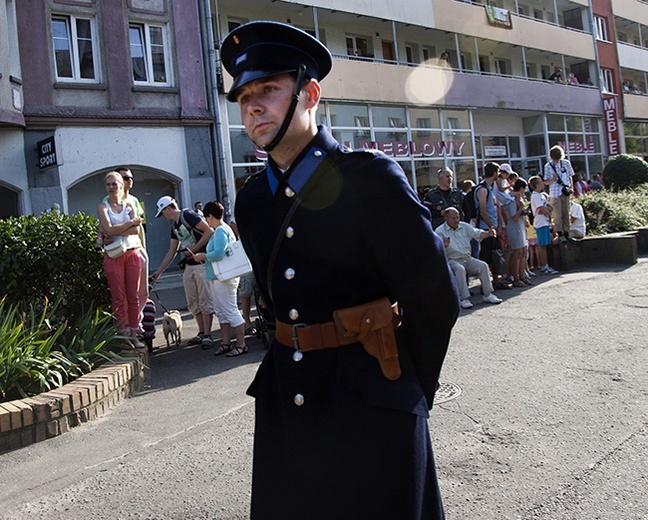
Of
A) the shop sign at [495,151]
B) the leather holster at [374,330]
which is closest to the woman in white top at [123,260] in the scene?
the leather holster at [374,330]

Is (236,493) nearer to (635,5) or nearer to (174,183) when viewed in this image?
(174,183)

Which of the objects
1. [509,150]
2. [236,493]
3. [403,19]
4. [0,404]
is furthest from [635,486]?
[509,150]

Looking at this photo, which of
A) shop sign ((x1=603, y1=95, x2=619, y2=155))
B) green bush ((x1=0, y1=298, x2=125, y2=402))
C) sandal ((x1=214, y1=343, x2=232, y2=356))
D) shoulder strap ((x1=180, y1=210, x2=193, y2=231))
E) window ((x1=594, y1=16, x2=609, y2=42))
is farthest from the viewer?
window ((x1=594, y1=16, x2=609, y2=42))

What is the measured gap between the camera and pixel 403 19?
24.9 meters

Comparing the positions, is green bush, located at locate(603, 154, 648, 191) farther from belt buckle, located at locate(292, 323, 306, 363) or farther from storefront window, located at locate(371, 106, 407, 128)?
belt buckle, located at locate(292, 323, 306, 363)

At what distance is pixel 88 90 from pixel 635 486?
53.9ft

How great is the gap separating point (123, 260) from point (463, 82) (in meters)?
22.5

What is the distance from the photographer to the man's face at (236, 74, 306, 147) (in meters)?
2.19

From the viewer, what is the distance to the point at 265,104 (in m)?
2.20

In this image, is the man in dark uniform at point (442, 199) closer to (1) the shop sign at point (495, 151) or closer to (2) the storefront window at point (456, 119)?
(2) the storefront window at point (456, 119)

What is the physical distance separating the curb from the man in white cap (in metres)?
2.39

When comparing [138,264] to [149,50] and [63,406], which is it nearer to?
[63,406]

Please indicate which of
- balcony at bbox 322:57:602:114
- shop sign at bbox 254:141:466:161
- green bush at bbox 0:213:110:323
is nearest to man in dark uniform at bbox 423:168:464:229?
green bush at bbox 0:213:110:323

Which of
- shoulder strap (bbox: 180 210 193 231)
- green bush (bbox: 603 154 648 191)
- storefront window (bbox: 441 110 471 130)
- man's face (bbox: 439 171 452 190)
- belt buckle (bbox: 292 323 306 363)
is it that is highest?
storefront window (bbox: 441 110 471 130)
